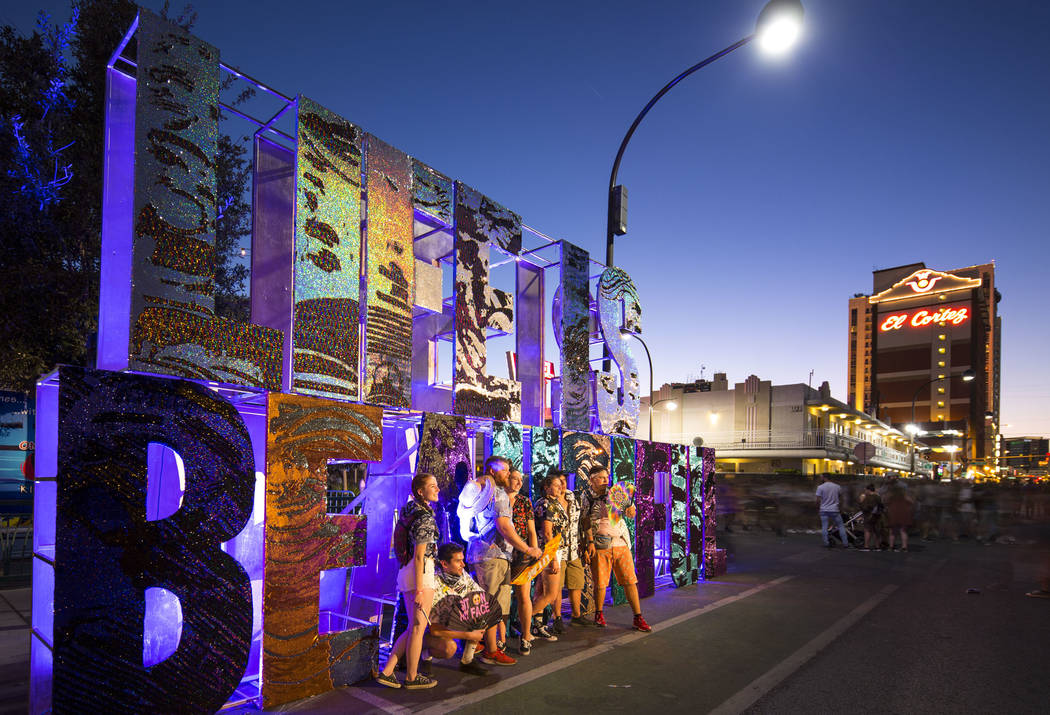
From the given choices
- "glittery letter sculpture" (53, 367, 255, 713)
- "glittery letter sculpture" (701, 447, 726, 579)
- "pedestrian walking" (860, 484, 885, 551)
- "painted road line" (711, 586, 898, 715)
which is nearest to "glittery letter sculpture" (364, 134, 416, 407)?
"glittery letter sculpture" (53, 367, 255, 713)

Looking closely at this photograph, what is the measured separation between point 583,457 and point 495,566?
10.3 feet

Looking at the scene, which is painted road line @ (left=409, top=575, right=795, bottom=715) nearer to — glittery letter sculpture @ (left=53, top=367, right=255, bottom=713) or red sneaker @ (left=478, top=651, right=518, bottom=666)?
red sneaker @ (left=478, top=651, right=518, bottom=666)

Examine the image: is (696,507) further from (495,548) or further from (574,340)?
(495,548)

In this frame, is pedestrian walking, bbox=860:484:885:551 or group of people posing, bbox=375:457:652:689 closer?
group of people posing, bbox=375:457:652:689

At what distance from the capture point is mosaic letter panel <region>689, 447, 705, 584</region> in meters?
11.3

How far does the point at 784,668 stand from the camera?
247 inches

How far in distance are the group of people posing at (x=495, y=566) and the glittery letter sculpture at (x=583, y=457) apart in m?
0.30

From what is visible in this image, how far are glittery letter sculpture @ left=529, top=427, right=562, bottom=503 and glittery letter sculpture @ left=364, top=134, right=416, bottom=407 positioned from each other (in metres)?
2.03

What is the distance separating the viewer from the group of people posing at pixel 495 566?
18.4 feet

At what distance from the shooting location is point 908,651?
23.0ft

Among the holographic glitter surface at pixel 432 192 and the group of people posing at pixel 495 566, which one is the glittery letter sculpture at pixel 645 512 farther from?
the holographic glitter surface at pixel 432 192

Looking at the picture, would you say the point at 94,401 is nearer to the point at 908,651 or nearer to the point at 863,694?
the point at 863,694

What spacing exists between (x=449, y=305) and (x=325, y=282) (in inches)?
213

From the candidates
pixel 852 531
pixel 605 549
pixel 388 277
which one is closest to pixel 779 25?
pixel 388 277
